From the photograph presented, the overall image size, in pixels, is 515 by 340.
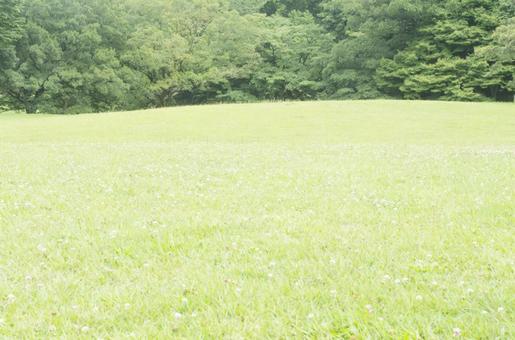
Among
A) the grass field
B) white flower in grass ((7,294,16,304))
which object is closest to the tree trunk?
the grass field

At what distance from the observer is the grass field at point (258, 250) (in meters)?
3.74

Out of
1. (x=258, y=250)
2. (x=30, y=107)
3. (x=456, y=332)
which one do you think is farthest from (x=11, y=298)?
(x=30, y=107)

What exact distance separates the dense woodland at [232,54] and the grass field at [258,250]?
139 ft

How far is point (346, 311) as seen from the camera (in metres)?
3.76

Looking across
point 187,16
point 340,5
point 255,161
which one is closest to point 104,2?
point 187,16

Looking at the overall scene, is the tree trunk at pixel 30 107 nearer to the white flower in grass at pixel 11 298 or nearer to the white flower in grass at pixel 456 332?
the white flower in grass at pixel 11 298

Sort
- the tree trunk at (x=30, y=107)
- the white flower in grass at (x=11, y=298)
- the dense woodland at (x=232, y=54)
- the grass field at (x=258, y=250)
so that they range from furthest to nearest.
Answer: the tree trunk at (x=30, y=107), the dense woodland at (x=232, y=54), the white flower in grass at (x=11, y=298), the grass field at (x=258, y=250)

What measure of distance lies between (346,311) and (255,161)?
9824 millimetres

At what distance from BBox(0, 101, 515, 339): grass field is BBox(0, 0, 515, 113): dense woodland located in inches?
1668

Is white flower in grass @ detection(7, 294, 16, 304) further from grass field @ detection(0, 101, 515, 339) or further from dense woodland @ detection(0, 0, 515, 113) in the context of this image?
dense woodland @ detection(0, 0, 515, 113)

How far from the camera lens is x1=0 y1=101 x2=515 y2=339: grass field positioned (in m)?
3.74

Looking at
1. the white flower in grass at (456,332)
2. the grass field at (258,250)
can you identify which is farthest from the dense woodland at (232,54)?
the white flower in grass at (456,332)

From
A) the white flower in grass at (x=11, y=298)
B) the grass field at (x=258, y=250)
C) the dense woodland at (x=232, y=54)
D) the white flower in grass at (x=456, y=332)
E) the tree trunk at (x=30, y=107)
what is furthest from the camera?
the tree trunk at (x=30, y=107)

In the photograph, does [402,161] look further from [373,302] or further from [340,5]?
[340,5]
